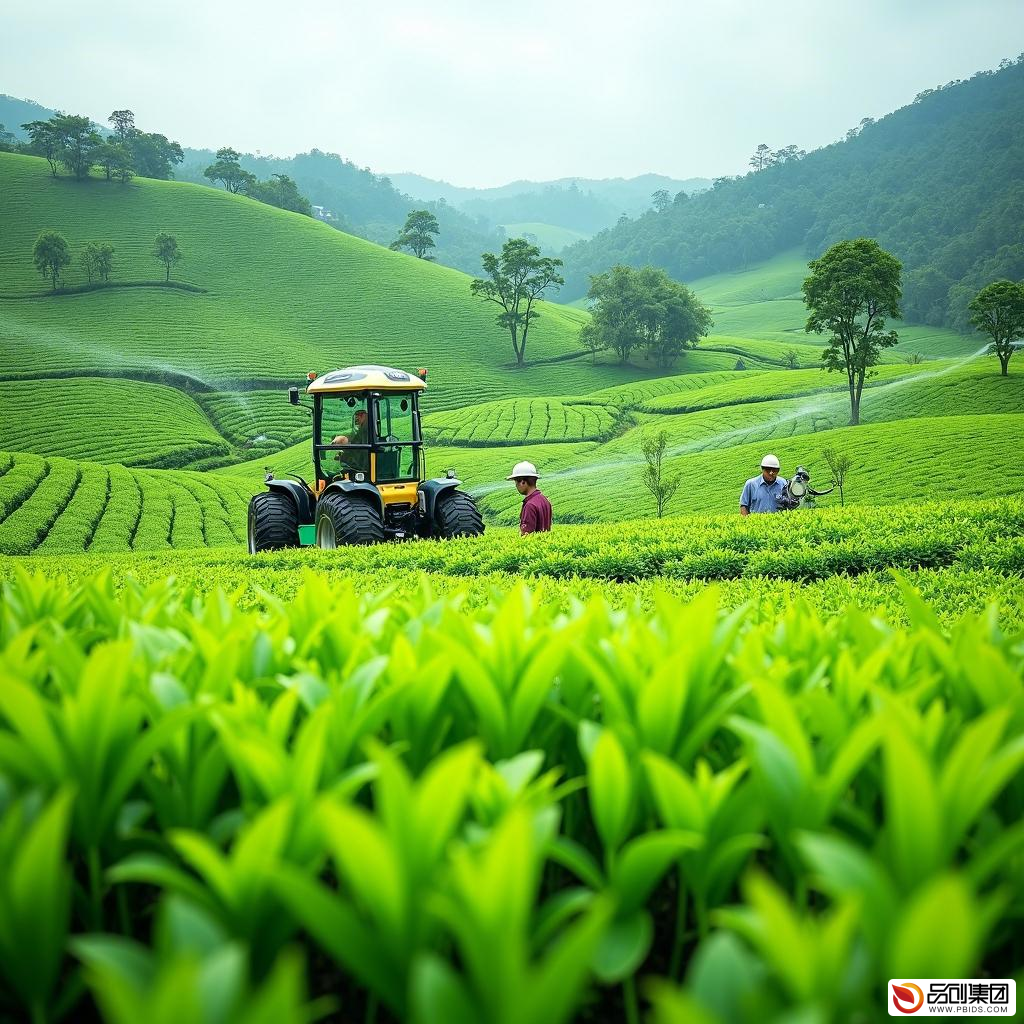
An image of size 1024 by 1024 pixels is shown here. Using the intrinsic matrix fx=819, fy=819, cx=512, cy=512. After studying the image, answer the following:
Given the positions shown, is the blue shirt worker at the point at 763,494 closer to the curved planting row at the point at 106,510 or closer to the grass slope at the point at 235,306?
the curved planting row at the point at 106,510

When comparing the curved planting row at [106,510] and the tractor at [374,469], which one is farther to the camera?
the curved planting row at [106,510]

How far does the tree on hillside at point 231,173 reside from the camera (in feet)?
356

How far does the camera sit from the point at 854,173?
14575 cm

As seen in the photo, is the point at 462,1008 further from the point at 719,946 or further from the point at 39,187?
the point at 39,187

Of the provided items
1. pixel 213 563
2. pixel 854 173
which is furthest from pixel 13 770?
pixel 854 173

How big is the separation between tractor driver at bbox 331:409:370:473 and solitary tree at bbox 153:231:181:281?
6832 cm

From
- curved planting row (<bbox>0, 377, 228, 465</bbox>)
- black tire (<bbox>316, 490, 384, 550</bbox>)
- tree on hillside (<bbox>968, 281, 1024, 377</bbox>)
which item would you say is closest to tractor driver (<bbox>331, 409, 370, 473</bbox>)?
black tire (<bbox>316, 490, 384, 550</bbox>)

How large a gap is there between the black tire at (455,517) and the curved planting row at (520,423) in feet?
120

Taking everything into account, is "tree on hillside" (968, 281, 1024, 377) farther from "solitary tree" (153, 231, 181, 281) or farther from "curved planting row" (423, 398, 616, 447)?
"solitary tree" (153, 231, 181, 281)

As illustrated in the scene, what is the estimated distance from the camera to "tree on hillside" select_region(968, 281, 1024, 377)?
43.0 meters

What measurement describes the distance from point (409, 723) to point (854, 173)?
16776 centimetres

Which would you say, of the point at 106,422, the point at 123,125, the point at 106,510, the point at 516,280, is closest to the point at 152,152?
the point at 123,125

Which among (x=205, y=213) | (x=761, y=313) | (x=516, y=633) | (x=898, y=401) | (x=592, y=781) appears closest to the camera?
(x=592, y=781)
